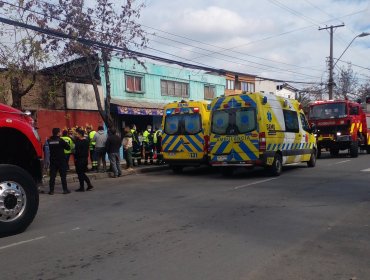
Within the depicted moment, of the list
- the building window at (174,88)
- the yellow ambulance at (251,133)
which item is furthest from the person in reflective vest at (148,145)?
the building window at (174,88)

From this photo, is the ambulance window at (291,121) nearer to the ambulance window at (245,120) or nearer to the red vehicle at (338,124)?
the ambulance window at (245,120)

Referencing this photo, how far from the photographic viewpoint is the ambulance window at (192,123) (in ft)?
48.9

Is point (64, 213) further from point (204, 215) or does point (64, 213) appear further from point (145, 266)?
point (145, 266)

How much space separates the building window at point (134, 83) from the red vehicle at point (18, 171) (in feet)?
50.5

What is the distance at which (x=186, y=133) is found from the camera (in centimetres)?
1504

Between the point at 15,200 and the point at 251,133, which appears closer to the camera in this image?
the point at 15,200

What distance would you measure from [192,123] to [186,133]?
16.1 inches

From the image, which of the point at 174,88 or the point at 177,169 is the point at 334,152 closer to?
the point at 174,88

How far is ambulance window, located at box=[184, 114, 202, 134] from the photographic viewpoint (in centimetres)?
1490

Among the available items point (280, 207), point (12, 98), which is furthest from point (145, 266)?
point (12, 98)

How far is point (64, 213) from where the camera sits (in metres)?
8.59

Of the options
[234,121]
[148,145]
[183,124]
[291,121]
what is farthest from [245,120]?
[148,145]

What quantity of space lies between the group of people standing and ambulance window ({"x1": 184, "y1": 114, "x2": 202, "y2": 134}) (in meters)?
2.39

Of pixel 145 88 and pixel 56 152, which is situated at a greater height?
pixel 145 88
